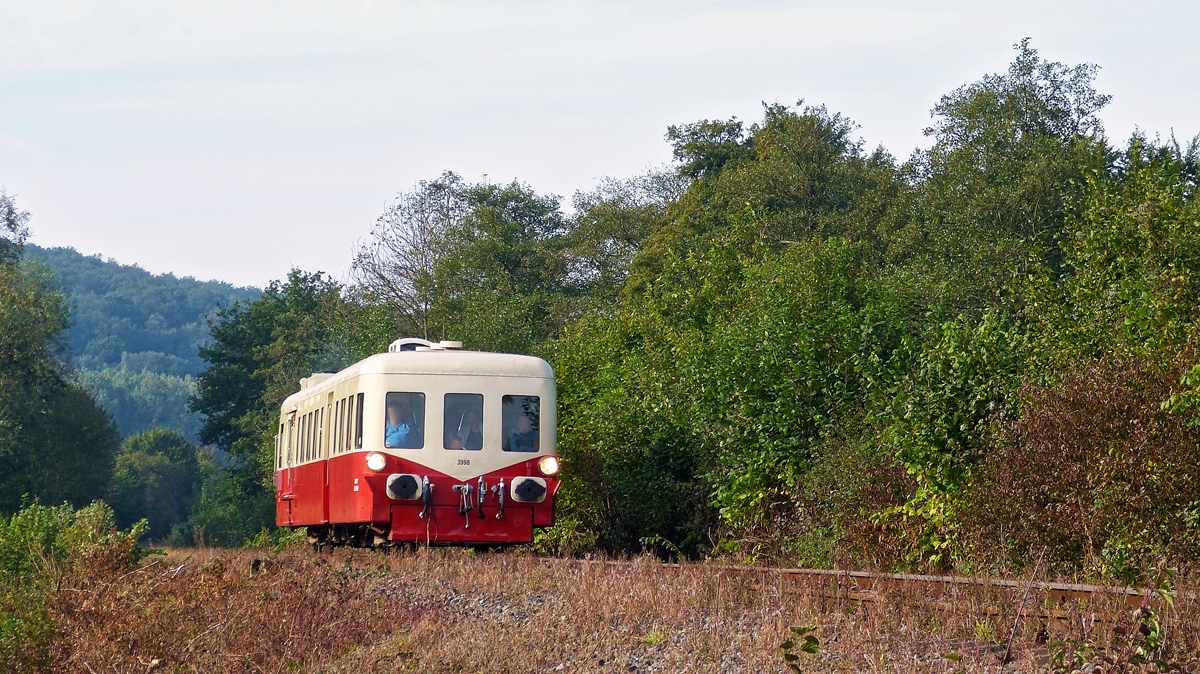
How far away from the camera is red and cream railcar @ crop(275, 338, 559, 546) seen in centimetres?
1619

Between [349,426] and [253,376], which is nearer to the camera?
[349,426]

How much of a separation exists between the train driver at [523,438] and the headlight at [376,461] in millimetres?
1525

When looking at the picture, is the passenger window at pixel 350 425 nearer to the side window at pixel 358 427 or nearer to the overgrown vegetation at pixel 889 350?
the side window at pixel 358 427

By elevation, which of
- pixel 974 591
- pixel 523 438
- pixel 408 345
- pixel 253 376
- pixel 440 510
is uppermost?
pixel 253 376

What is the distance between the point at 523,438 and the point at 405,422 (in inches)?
58.8

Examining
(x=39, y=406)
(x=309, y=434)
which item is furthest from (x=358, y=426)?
(x=39, y=406)

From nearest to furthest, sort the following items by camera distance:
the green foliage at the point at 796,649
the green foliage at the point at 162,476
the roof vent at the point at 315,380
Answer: the green foliage at the point at 796,649
the roof vent at the point at 315,380
the green foliage at the point at 162,476

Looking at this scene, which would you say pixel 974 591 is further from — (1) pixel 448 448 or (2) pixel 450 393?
(2) pixel 450 393

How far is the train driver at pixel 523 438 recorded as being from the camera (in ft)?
54.8

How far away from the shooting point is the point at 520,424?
55.3 feet

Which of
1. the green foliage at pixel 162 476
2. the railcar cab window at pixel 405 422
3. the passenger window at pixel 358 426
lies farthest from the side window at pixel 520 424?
the green foliage at pixel 162 476

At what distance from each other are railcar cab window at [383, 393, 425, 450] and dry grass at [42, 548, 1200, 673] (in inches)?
139

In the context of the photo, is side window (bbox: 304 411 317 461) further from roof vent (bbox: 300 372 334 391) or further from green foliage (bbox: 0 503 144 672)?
green foliage (bbox: 0 503 144 672)

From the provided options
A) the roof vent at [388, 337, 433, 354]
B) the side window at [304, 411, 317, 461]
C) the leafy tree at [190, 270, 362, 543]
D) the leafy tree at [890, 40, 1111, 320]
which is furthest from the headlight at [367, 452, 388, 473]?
the leafy tree at [190, 270, 362, 543]
